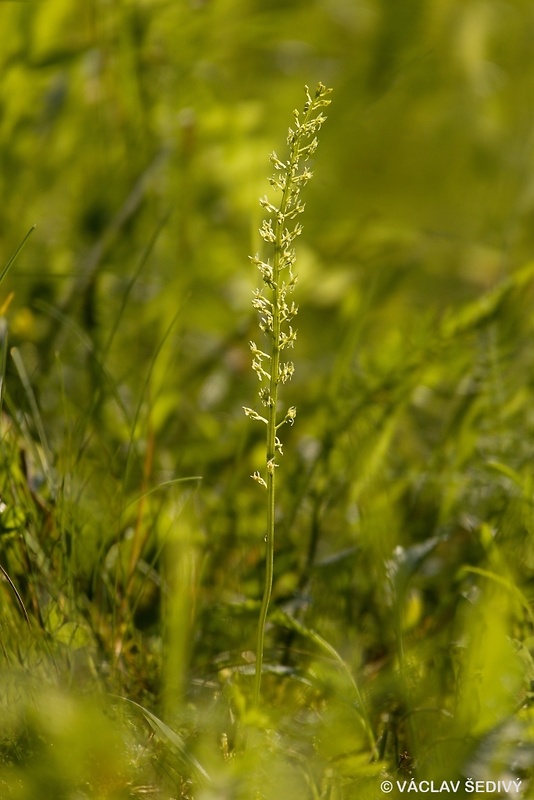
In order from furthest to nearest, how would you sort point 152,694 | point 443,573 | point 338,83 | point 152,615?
point 338,83 < point 443,573 < point 152,615 < point 152,694

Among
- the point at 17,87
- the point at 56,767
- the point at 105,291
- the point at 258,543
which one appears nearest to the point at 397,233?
the point at 105,291

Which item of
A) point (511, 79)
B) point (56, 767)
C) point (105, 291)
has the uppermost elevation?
point (511, 79)

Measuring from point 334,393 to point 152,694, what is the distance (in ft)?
1.26

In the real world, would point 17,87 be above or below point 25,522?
above

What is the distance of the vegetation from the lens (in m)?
0.58

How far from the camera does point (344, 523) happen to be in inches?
35.9

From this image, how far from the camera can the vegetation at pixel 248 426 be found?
1.90 feet

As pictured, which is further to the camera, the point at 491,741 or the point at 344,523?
the point at 344,523

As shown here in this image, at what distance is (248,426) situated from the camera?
0.89m

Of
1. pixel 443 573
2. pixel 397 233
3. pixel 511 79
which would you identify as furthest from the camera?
pixel 511 79

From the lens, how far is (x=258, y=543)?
84 cm

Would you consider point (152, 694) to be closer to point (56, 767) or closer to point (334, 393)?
point (56, 767)

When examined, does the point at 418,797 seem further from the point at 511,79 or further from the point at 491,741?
the point at 511,79

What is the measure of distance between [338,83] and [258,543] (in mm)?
1043
